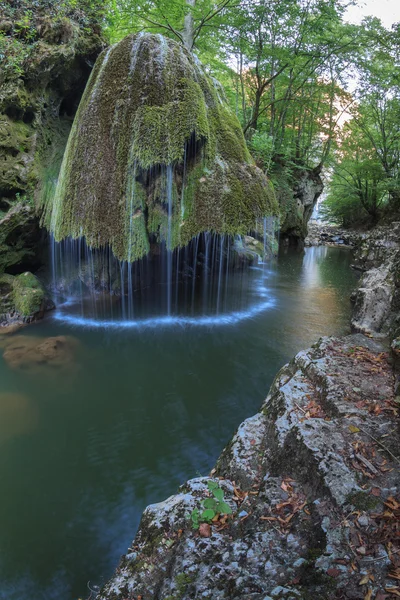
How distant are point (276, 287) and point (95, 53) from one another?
9066mm

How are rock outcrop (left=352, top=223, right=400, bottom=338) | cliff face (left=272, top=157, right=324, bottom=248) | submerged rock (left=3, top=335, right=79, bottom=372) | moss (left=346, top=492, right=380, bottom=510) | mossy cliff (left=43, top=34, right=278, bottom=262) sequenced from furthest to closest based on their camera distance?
cliff face (left=272, top=157, right=324, bottom=248) < mossy cliff (left=43, top=34, right=278, bottom=262) < submerged rock (left=3, top=335, right=79, bottom=372) < rock outcrop (left=352, top=223, right=400, bottom=338) < moss (left=346, top=492, right=380, bottom=510)

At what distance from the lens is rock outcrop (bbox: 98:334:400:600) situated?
1.50 meters

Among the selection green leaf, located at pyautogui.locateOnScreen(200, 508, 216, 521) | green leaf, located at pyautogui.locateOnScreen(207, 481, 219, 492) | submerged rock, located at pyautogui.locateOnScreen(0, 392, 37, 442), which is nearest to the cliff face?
submerged rock, located at pyautogui.locateOnScreen(0, 392, 37, 442)

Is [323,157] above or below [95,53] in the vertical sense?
above

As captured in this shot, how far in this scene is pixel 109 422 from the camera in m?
4.50

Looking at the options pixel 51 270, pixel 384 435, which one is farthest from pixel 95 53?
pixel 384 435

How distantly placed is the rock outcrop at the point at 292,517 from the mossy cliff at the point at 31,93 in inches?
304

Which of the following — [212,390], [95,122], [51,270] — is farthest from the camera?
[51,270]

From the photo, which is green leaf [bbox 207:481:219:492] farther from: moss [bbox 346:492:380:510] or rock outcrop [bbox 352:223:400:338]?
rock outcrop [bbox 352:223:400:338]

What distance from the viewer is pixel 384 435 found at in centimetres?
222

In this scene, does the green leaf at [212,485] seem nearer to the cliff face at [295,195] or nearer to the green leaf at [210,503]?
the green leaf at [210,503]

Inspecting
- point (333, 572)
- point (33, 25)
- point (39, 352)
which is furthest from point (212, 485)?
point (33, 25)

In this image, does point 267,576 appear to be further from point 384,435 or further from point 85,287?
point 85,287

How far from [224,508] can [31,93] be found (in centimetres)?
983
